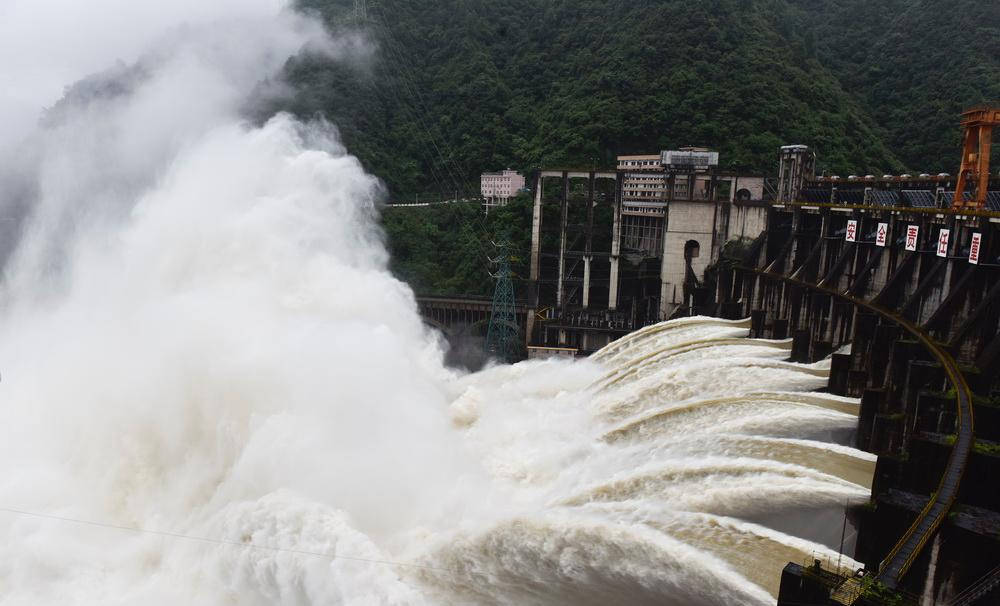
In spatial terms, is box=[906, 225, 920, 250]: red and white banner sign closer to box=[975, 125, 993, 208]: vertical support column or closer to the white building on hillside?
box=[975, 125, 993, 208]: vertical support column

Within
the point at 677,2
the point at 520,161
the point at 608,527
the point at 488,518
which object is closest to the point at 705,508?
the point at 608,527

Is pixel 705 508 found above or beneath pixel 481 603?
above

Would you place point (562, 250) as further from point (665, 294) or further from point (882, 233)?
point (882, 233)

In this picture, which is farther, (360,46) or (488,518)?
(360,46)

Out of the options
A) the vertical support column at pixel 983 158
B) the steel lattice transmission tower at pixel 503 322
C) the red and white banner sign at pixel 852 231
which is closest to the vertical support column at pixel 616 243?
the steel lattice transmission tower at pixel 503 322

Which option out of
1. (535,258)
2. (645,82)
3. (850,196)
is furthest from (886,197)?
(645,82)

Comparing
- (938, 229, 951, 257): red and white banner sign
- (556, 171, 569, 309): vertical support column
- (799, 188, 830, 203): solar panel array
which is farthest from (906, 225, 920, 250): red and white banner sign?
(556, 171, 569, 309): vertical support column

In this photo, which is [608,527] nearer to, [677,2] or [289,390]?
[289,390]
